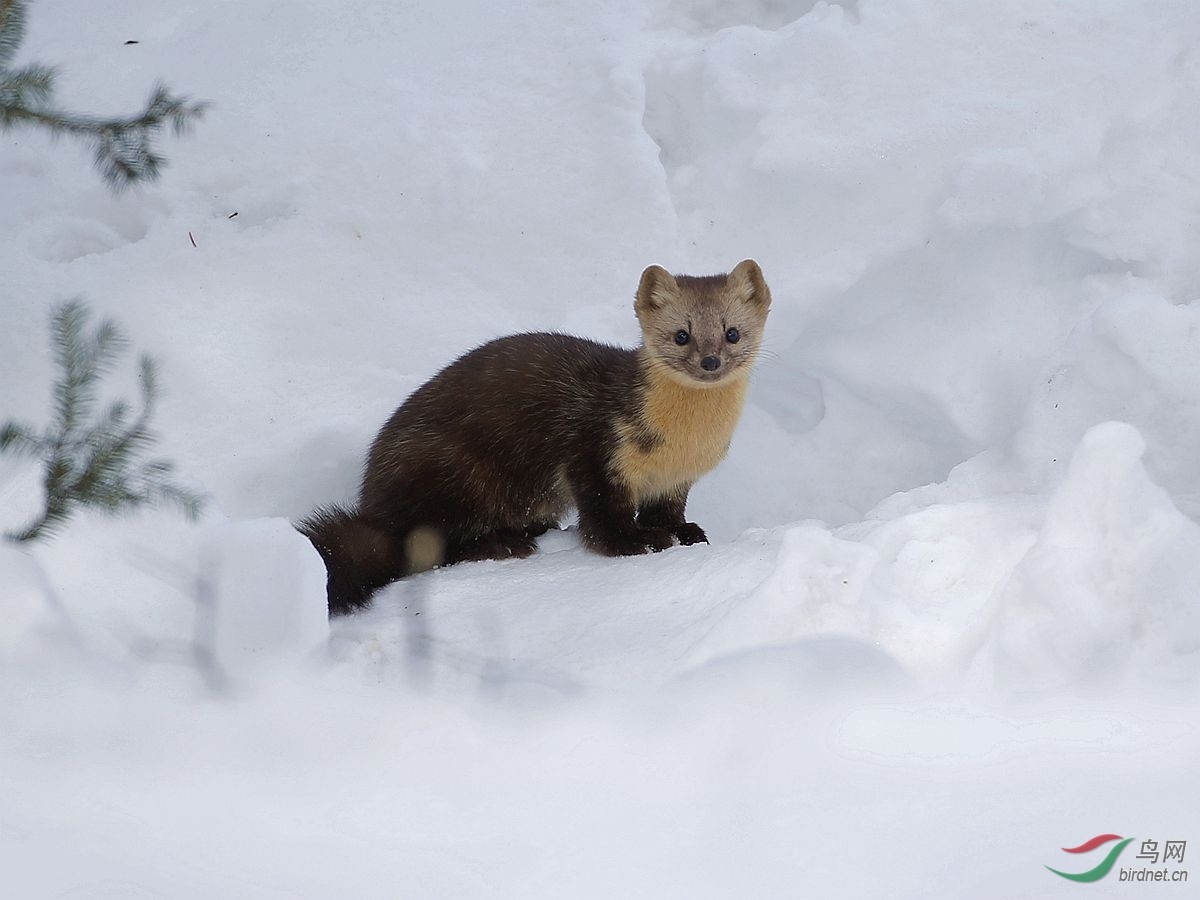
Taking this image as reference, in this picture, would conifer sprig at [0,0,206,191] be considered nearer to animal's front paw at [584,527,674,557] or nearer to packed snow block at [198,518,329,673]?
packed snow block at [198,518,329,673]

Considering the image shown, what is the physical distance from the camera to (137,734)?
235 cm

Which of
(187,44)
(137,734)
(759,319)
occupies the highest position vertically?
(187,44)

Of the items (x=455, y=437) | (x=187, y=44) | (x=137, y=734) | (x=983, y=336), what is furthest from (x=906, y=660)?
(x=187, y=44)

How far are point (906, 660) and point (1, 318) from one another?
3.18 meters

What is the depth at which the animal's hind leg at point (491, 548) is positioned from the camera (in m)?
3.85

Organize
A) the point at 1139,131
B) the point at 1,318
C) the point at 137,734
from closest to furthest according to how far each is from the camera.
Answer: the point at 137,734 → the point at 1,318 → the point at 1139,131

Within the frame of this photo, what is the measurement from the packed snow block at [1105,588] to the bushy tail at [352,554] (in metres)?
1.65

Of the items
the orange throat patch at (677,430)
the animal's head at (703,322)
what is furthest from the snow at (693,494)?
the animal's head at (703,322)

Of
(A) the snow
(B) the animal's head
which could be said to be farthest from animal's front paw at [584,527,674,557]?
(B) the animal's head

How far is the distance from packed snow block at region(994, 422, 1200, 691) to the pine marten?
135 cm

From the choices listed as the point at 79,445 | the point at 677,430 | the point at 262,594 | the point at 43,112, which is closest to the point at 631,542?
the point at 677,430

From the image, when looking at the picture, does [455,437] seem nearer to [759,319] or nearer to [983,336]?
[759,319]

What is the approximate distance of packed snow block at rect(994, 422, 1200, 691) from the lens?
2.40m

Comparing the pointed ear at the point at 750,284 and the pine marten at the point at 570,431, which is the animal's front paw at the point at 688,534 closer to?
the pine marten at the point at 570,431
